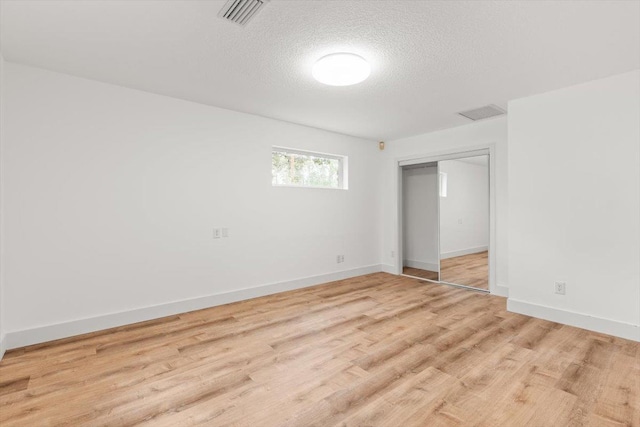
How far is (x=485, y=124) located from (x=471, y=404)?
12.7 feet

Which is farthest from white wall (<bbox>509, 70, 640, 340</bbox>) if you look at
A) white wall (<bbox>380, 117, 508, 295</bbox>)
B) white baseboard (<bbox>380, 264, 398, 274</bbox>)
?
white baseboard (<bbox>380, 264, 398, 274</bbox>)

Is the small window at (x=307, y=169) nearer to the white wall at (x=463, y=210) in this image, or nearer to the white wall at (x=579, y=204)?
the white wall at (x=463, y=210)

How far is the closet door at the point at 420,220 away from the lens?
223 inches

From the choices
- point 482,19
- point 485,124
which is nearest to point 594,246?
point 485,124

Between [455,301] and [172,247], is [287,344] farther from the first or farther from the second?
[455,301]

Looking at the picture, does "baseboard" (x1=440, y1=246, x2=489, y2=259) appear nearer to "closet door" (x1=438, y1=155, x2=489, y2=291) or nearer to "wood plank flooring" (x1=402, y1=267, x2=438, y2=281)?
"closet door" (x1=438, y1=155, x2=489, y2=291)

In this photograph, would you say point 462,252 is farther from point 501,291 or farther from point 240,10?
point 240,10

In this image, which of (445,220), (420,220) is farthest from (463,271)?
(420,220)

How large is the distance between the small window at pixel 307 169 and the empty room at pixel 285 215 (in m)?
0.06

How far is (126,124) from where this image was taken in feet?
10.7

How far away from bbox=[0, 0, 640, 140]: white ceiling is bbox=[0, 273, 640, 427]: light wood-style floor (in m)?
2.58

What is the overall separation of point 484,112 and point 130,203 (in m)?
4.59

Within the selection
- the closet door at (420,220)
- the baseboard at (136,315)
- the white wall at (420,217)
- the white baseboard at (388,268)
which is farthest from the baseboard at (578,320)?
the baseboard at (136,315)

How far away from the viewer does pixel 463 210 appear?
6.50m
